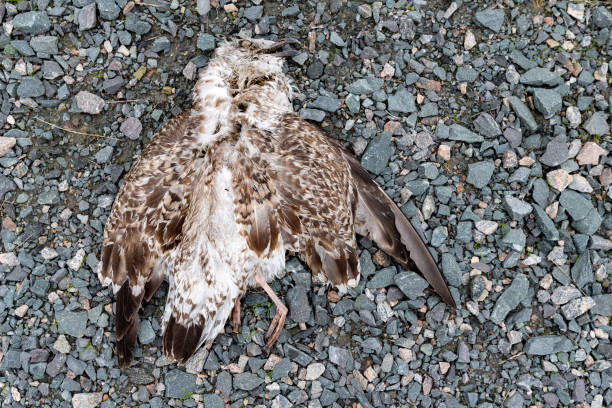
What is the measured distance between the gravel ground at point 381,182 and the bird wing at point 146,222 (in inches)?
8.9

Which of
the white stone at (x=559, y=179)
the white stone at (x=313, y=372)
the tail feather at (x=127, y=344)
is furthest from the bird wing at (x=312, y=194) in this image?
the white stone at (x=559, y=179)

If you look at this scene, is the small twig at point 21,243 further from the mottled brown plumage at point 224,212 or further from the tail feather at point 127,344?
the tail feather at point 127,344

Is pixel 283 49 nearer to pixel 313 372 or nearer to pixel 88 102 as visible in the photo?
pixel 88 102

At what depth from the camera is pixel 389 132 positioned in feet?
11.9

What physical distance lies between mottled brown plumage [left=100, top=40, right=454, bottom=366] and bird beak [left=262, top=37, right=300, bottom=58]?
261 millimetres

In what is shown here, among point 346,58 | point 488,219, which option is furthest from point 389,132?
point 488,219

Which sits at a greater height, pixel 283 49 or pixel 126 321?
pixel 283 49

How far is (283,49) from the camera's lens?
367 centimetres

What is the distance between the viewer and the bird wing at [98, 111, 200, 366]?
10.2 feet

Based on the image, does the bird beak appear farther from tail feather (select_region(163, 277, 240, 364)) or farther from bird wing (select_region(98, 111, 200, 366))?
tail feather (select_region(163, 277, 240, 364))

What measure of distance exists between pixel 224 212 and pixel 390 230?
3.40 ft

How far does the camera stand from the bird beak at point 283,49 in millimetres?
3578

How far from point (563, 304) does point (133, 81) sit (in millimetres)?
3108

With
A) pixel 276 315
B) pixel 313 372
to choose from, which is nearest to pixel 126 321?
pixel 276 315
